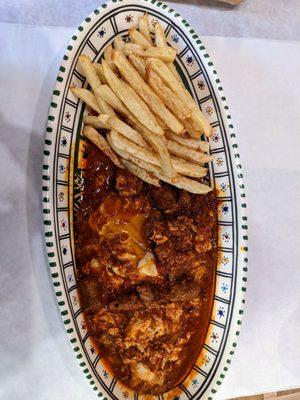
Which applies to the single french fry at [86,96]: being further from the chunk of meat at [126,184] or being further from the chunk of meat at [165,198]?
the chunk of meat at [165,198]

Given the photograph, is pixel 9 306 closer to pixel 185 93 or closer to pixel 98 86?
pixel 98 86

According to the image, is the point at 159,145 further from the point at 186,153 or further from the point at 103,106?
the point at 103,106

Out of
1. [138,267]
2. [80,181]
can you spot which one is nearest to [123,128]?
[80,181]

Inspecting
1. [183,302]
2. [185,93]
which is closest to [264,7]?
[185,93]

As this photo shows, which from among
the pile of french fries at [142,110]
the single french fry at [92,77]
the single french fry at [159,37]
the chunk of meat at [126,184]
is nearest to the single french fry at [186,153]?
the pile of french fries at [142,110]

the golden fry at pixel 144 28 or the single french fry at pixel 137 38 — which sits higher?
the golden fry at pixel 144 28

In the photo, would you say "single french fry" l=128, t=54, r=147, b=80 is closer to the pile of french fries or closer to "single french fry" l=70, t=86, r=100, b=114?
the pile of french fries
